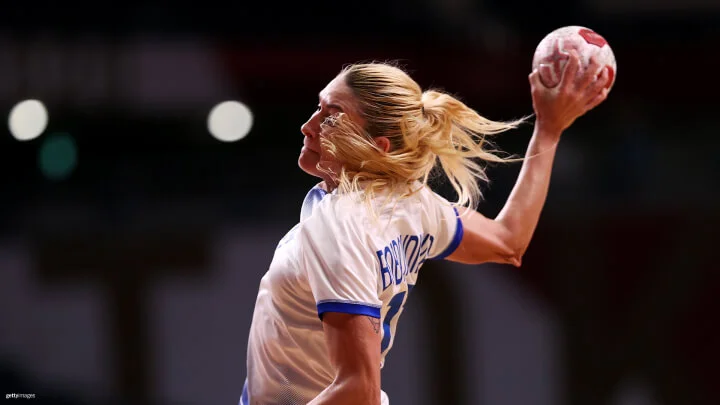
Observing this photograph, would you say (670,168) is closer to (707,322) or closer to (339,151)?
(707,322)

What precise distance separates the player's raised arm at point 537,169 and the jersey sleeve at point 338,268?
1.20ft

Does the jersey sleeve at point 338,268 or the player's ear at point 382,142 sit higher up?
the player's ear at point 382,142

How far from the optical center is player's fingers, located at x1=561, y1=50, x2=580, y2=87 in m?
1.50

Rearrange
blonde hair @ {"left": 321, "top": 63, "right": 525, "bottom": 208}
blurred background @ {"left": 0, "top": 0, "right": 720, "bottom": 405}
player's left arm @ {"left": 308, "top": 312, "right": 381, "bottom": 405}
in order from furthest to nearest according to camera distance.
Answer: blurred background @ {"left": 0, "top": 0, "right": 720, "bottom": 405}, blonde hair @ {"left": 321, "top": 63, "right": 525, "bottom": 208}, player's left arm @ {"left": 308, "top": 312, "right": 381, "bottom": 405}

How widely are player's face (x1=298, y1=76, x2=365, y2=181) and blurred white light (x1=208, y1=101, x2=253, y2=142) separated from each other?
2275mm

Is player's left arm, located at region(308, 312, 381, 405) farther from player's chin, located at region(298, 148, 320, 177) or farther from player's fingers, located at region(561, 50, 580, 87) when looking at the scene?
player's fingers, located at region(561, 50, 580, 87)

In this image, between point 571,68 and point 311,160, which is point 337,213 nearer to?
point 311,160

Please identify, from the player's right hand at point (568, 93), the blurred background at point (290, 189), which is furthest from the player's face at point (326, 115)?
the blurred background at point (290, 189)

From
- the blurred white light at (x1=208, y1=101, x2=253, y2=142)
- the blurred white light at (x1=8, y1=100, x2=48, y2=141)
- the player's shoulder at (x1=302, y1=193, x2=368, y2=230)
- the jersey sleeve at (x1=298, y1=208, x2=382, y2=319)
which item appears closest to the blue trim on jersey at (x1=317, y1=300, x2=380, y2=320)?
the jersey sleeve at (x1=298, y1=208, x2=382, y2=319)

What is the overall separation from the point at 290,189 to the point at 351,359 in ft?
8.02

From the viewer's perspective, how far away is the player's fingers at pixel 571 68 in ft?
4.92

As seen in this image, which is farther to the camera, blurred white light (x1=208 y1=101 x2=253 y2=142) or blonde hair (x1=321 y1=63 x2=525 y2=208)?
blurred white light (x1=208 y1=101 x2=253 y2=142)

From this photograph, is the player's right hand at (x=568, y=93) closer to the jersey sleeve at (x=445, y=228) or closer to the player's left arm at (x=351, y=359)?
the jersey sleeve at (x=445, y=228)

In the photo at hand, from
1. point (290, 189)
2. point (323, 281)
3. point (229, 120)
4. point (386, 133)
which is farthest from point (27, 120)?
point (323, 281)
